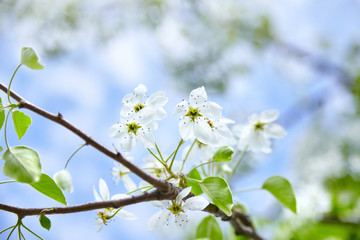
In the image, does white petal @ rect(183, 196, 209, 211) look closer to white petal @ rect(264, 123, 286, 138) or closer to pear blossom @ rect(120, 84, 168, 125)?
pear blossom @ rect(120, 84, 168, 125)

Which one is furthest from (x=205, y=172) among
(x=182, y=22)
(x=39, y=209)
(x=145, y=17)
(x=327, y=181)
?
(x=182, y=22)

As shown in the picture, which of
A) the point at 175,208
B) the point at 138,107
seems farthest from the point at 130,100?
the point at 175,208

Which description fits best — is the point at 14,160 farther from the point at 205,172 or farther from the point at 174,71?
the point at 174,71

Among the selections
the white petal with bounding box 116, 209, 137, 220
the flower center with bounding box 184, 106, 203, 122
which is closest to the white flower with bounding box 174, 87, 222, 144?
the flower center with bounding box 184, 106, 203, 122

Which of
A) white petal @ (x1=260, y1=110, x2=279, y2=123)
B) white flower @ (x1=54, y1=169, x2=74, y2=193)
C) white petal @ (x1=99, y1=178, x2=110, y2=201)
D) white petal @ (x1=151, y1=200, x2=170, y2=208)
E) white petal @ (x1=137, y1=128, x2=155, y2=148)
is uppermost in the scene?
white petal @ (x1=260, y1=110, x2=279, y2=123)

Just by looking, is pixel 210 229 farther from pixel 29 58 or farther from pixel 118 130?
pixel 29 58

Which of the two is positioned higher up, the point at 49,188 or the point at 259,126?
the point at 259,126
